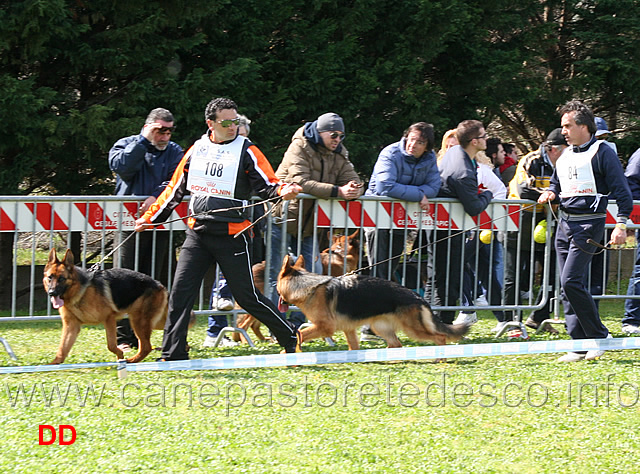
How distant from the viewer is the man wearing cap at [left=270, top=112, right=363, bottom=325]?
26.0 feet

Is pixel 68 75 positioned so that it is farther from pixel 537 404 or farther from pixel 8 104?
pixel 537 404

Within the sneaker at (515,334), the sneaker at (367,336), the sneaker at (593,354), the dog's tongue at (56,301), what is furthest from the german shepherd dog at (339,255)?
the sneaker at (593,354)

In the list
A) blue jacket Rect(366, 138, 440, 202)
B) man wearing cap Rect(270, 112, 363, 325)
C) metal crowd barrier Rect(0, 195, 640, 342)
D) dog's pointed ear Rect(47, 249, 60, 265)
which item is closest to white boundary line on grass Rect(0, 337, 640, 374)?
dog's pointed ear Rect(47, 249, 60, 265)

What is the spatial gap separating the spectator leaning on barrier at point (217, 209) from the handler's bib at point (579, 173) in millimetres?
2389

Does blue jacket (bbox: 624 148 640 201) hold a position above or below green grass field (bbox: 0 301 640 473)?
above

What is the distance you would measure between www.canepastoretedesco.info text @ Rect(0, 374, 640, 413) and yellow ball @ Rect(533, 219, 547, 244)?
270 centimetres

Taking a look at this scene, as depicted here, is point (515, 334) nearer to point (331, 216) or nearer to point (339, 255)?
point (339, 255)

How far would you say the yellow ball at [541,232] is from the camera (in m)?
8.80

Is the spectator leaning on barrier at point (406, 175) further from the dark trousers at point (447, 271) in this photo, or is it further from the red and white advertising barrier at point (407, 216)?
the dark trousers at point (447, 271)

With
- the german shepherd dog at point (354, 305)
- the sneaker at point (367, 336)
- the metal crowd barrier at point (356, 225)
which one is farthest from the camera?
the sneaker at point (367, 336)

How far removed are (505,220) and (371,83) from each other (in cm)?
407

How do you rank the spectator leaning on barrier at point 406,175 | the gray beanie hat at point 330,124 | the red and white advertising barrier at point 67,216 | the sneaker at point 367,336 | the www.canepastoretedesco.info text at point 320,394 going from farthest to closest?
the sneaker at point 367,336, the spectator leaning on barrier at point 406,175, the gray beanie hat at point 330,124, the red and white advertising barrier at point 67,216, the www.canepastoretedesco.info text at point 320,394

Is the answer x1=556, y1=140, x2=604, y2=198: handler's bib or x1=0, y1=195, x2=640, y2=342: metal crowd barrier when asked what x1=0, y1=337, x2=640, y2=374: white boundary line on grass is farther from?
x1=0, y1=195, x2=640, y2=342: metal crowd barrier

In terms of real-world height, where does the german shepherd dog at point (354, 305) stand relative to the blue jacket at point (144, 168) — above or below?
below
